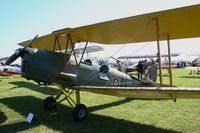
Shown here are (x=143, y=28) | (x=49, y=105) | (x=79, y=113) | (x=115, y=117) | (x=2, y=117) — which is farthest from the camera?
(x=49, y=105)

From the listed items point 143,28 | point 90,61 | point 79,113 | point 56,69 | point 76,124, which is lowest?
point 76,124

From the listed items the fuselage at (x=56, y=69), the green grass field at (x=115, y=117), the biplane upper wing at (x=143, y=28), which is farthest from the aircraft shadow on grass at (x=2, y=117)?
the biplane upper wing at (x=143, y=28)

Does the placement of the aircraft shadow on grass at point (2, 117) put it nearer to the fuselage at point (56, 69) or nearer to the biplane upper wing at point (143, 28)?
the fuselage at point (56, 69)

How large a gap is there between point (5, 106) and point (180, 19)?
6.50m

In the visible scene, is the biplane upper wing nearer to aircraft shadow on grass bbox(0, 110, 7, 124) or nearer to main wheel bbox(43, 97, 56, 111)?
main wheel bbox(43, 97, 56, 111)

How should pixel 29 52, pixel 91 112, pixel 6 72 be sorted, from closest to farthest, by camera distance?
pixel 29 52 → pixel 91 112 → pixel 6 72

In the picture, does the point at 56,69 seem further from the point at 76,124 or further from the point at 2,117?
the point at 2,117

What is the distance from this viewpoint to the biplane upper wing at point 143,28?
17.0 feet

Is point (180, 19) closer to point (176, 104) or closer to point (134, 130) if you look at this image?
point (134, 130)

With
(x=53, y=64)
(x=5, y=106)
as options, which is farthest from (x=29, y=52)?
(x=5, y=106)

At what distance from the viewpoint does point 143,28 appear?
6.05 meters

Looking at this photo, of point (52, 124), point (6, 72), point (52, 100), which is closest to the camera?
point (52, 124)

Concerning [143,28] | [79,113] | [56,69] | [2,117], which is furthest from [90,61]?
[2,117]

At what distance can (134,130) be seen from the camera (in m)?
5.38
